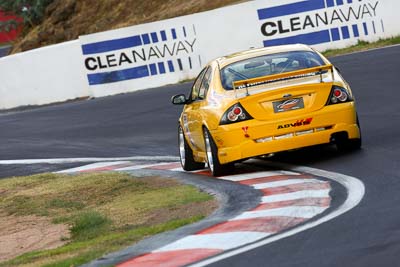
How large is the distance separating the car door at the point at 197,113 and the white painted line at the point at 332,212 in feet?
4.03

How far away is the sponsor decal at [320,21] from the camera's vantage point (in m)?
28.9

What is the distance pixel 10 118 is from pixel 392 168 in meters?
17.3

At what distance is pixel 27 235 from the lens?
11594 millimetres

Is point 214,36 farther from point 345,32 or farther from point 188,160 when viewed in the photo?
point 188,160

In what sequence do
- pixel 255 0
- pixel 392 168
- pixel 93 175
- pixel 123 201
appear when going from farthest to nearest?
pixel 255 0
pixel 93 175
pixel 123 201
pixel 392 168

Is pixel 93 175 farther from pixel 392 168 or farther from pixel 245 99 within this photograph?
pixel 392 168

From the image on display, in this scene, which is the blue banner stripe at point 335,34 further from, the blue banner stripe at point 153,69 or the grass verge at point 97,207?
the grass verge at point 97,207

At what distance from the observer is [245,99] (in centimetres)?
1333

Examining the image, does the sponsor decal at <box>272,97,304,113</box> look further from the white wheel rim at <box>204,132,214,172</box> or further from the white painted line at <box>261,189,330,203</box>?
the white painted line at <box>261,189,330,203</box>

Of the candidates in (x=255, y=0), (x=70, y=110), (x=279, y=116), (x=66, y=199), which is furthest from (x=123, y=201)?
(x=255, y=0)

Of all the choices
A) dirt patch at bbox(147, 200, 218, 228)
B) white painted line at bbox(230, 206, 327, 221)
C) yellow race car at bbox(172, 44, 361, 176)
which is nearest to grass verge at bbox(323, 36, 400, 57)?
yellow race car at bbox(172, 44, 361, 176)

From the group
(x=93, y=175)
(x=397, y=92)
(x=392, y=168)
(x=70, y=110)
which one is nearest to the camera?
(x=392, y=168)

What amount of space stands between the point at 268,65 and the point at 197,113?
3.30 feet

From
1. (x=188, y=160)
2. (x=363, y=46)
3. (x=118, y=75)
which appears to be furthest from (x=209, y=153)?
(x=118, y=75)
